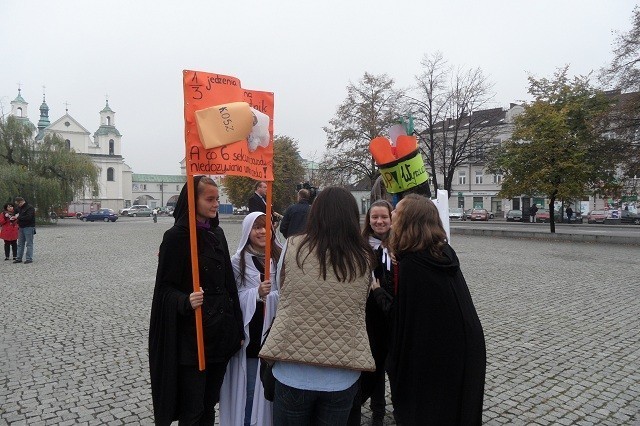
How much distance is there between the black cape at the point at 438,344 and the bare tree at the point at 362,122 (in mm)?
28699

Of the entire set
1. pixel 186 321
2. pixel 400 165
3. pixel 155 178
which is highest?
pixel 155 178

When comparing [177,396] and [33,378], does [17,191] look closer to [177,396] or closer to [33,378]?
[33,378]

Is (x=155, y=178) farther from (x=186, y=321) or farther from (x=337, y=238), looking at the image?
(x=337, y=238)

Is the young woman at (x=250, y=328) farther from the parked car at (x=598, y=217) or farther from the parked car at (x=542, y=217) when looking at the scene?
the parked car at (x=598, y=217)

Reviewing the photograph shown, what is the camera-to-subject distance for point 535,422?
409cm

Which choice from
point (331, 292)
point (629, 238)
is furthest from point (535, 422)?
point (629, 238)

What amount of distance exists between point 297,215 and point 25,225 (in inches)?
379

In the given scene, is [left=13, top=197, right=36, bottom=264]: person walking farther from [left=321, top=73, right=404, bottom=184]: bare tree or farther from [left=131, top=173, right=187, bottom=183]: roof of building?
[left=131, top=173, right=187, bottom=183]: roof of building

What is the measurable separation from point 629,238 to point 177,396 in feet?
73.5

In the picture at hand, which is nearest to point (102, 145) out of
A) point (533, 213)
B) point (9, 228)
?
point (533, 213)

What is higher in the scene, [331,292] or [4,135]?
[4,135]

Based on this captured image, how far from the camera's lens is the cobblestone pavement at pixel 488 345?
432cm

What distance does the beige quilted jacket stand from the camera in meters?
2.32

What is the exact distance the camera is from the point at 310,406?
237cm
